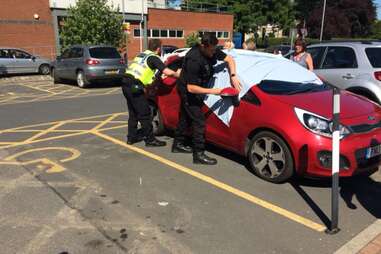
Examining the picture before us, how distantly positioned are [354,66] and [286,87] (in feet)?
9.16

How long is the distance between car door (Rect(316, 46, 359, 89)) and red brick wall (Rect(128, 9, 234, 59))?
2715 cm

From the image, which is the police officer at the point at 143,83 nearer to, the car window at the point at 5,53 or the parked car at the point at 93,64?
the parked car at the point at 93,64

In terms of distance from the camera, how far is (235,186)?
4.85 metres

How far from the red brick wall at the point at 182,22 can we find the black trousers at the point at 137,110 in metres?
27.8

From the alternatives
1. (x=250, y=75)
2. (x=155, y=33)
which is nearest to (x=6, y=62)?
(x=250, y=75)

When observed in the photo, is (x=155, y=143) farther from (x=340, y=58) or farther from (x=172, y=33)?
(x=172, y=33)

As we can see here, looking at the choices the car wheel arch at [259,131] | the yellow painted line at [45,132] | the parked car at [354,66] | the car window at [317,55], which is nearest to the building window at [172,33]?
the yellow painted line at [45,132]

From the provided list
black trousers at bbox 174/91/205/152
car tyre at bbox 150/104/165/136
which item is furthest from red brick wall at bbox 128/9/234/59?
black trousers at bbox 174/91/205/152

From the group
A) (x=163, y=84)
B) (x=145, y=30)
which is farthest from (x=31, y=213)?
(x=145, y=30)

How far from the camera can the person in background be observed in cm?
746

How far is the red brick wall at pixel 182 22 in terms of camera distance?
35469 millimetres

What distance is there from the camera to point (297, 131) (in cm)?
452

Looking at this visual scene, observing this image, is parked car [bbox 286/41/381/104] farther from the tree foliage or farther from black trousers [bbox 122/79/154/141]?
the tree foliage

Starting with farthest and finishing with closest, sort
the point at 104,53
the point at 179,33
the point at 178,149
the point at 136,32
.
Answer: the point at 179,33, the point at 136,32, the point at 104,53, the point at 178,149
